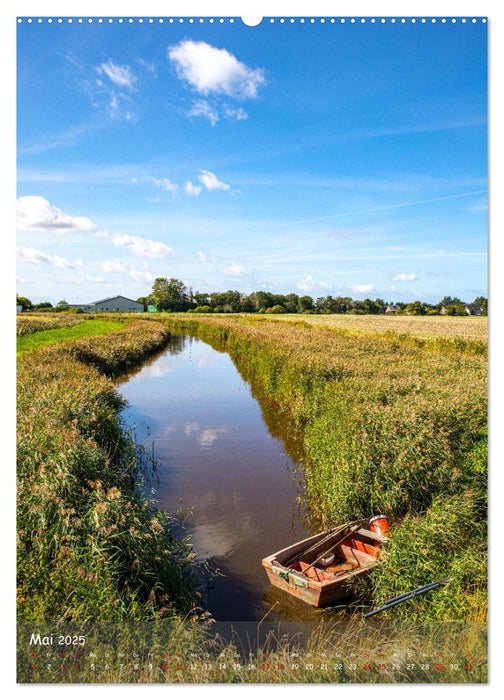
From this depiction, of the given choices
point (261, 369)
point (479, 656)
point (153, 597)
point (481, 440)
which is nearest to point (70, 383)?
point (153, 597)

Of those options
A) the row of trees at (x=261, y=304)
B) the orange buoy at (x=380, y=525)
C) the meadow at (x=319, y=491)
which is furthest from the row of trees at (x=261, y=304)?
the orange buoy at (x=380, y=525)

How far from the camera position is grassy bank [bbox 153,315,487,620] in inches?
226

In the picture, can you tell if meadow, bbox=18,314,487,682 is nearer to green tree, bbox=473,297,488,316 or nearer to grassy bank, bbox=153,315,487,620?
grassy bank, bbox=153,315,487,620

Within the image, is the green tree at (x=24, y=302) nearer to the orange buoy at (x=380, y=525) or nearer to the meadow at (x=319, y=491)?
the meadow at (x=319, y=491)

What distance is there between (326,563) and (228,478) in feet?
13.5

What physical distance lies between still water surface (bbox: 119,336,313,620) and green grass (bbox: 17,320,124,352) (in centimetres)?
350

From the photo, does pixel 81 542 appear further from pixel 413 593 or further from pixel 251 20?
pixel 251 20

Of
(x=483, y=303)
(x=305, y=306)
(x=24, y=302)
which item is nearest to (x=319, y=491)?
(x=483, y=303)

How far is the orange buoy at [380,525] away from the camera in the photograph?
6.77 meters

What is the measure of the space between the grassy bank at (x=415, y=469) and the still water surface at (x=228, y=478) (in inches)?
39.4

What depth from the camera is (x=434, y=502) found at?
698 cm

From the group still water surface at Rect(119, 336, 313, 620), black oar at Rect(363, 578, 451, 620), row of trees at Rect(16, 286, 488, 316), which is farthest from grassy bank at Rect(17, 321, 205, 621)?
row of trees at Rect(16, 286, 488, 316)

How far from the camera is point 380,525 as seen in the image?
6.86 meters
